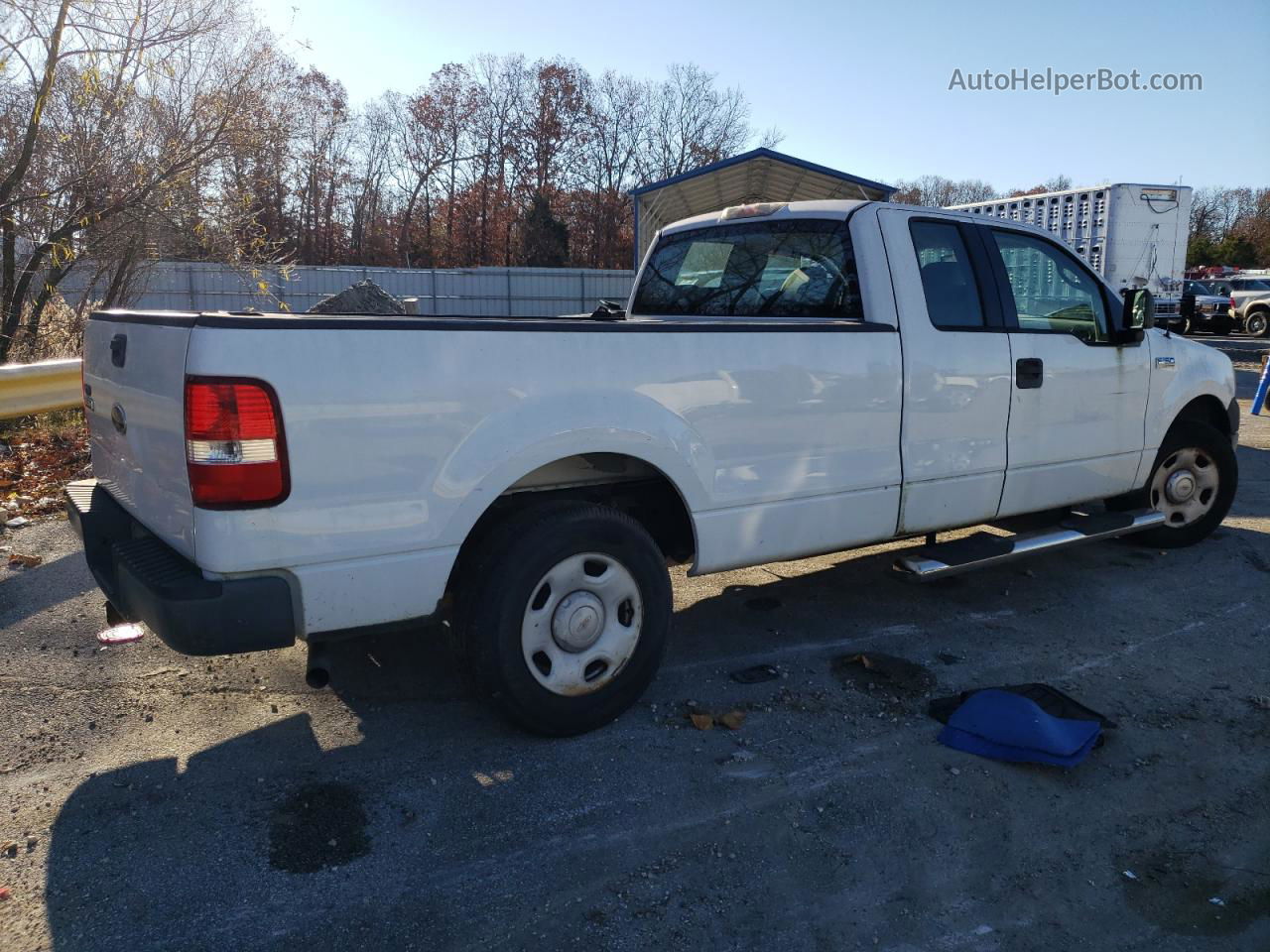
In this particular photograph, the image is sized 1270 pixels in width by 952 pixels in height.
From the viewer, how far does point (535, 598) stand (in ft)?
11.3

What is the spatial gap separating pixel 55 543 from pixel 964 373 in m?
5.64

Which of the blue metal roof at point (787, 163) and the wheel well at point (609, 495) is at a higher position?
the blue metal roof at point (787, 163)

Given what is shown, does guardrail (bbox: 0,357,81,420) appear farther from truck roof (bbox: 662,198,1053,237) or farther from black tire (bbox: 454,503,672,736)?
black tire (bbox: 454,503,672,736)

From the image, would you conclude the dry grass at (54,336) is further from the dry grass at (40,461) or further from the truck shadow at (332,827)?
the truck shadow at (332,827)

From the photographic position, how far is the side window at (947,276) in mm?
4527

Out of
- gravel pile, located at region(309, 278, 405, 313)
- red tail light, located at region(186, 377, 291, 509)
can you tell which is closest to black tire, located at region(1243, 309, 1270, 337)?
gravel pile, located at region(309, 278, 405, 313)

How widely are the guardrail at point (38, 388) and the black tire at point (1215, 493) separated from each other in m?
7.32

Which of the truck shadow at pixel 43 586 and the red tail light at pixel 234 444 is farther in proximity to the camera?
the truck shadow at pixel 43 586

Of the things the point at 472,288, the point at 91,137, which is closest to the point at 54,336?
the point at 91,137

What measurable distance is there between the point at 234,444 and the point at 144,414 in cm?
65

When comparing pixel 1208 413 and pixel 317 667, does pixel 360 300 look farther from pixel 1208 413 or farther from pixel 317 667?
pixel 1208 413

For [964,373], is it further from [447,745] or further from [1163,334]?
[447,745]

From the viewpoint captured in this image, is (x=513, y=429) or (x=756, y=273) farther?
(x=756, y=273)

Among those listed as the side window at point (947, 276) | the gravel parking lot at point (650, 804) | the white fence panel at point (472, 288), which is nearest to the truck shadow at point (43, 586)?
the gravel parking lot at point (650, 804)
